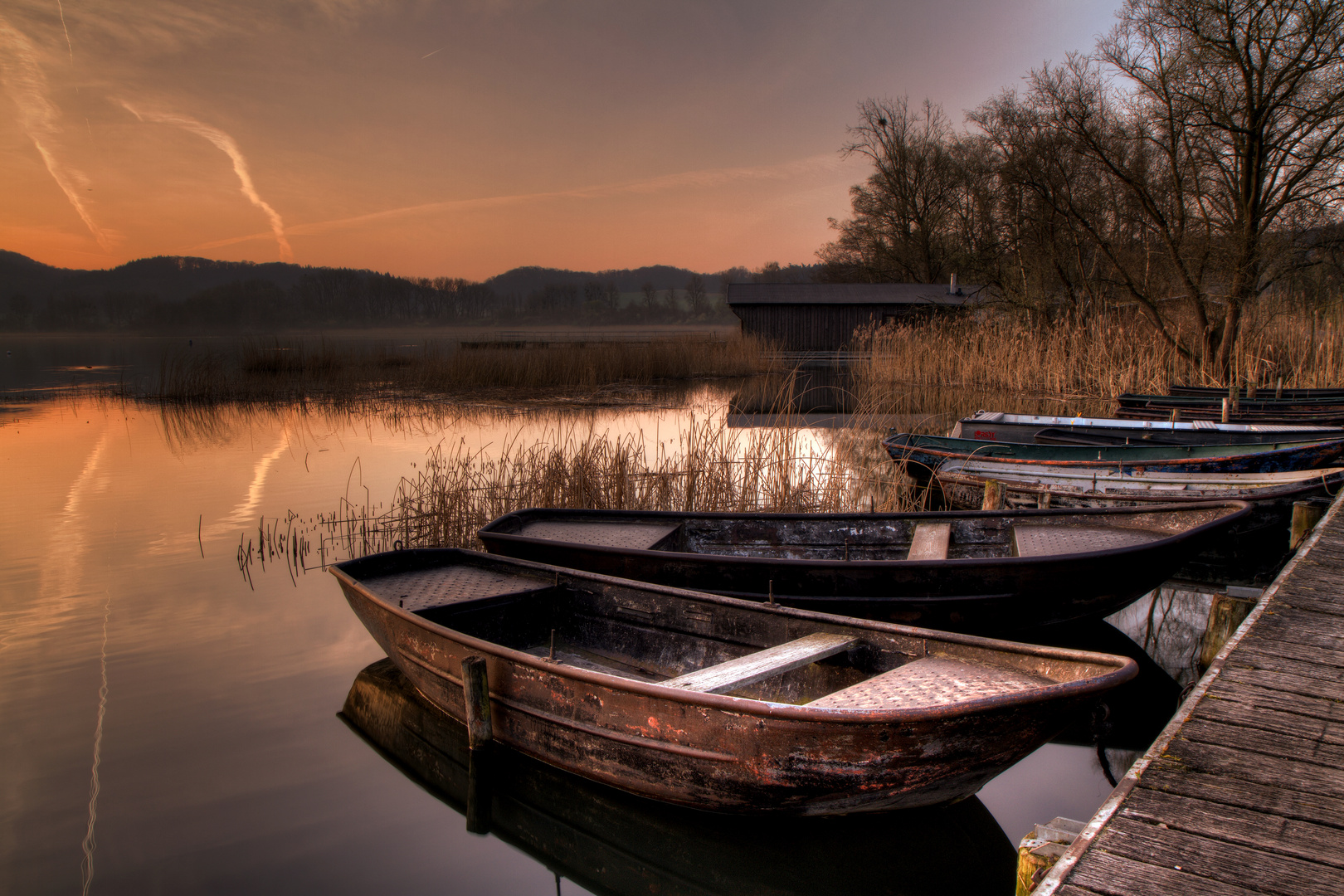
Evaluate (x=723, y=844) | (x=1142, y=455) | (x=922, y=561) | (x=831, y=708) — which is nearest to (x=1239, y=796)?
(x=831, y=708)

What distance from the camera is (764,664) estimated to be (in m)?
3.36

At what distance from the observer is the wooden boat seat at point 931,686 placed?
282 cm

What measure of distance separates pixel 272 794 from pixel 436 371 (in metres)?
18.8

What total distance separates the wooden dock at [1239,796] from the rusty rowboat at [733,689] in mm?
373

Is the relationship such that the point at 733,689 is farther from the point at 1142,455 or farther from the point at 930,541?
the point at 1142,455

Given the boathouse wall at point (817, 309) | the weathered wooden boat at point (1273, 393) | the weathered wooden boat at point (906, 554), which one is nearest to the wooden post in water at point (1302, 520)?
the weathered wooden boat at point (906, 554)

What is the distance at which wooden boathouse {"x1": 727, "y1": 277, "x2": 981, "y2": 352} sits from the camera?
101 feet

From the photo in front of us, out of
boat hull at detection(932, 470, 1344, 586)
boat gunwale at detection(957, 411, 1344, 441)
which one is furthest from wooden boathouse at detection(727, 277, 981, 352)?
boat hull at detection(932, 470, 1344, 586)

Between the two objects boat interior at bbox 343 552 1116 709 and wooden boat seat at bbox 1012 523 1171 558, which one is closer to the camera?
boat interior at bbox 343 552 1116 709

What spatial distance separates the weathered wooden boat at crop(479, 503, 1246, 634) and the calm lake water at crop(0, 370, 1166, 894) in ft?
2.97

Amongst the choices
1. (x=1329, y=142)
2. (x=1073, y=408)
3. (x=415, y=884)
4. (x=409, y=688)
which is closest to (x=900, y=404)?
(x=1073, y=408)

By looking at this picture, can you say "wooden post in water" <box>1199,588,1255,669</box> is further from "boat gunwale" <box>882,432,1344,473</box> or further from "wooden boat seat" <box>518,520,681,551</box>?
"wooden boat seat" <box>518,520,681,551</box>

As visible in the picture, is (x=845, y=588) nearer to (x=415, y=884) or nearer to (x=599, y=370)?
(x=415, y=884)

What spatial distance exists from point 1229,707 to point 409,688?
4383 millimetres
